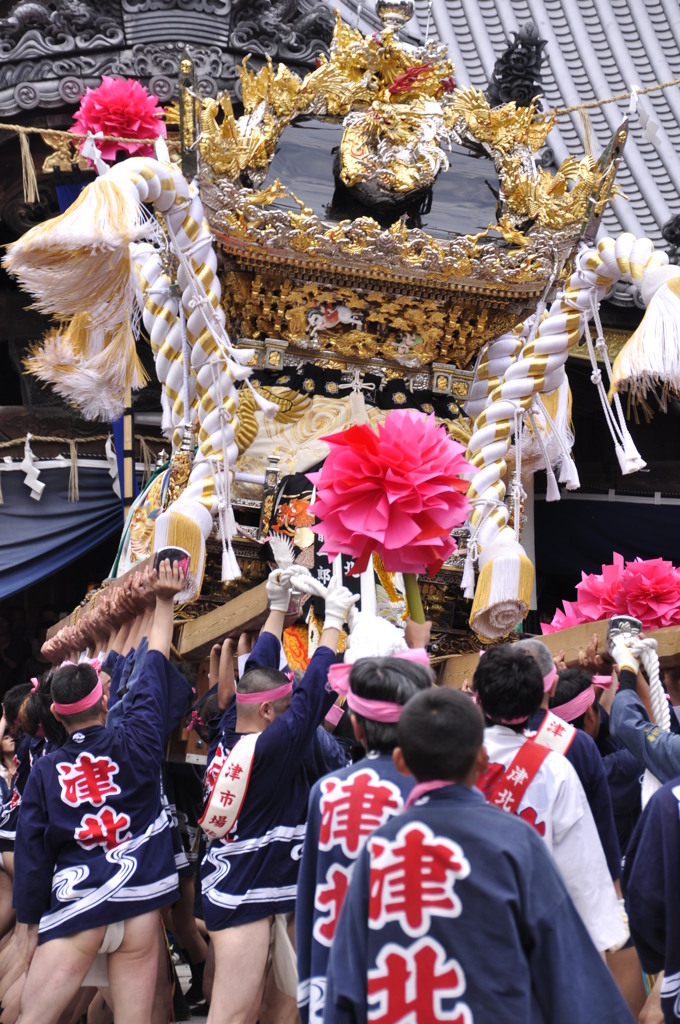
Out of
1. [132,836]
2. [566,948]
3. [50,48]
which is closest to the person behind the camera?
[566,948]

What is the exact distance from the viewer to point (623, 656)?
367 centimetres

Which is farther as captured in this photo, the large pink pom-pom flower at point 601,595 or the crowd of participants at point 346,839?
the large pink pom-pom flower at point 601,595

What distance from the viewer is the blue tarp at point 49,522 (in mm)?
8797

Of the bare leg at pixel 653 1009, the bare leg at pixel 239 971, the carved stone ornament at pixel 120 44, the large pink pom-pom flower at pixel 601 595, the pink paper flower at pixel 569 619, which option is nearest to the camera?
the bare leg at pixel 653 1009

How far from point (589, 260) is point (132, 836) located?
3318 mm

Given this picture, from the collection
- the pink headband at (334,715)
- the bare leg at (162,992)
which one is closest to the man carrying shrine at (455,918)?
the pink headband at (334,715)

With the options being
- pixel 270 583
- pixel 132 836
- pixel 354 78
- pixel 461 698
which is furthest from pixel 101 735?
pixel 354 78

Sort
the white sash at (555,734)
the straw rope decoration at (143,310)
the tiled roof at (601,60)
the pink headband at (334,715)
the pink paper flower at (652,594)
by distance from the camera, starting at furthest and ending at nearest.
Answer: the tiled roof at (601,60) < the straw rope decoration at (143,310) < the pink paper flower at (652,594) < the pink headband at (334,715) < the white sash at (555,734)

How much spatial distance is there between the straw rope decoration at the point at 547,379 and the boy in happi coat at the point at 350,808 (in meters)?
2.66

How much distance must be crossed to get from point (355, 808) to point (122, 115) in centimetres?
485

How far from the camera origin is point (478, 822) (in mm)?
2340

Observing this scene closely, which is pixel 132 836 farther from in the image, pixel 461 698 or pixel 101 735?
pixel 461 698

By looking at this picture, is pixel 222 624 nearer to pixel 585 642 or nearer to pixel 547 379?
pixel 585 642

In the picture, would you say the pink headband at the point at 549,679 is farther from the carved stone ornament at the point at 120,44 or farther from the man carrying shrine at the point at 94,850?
the carved stone ornament at the point at 120,44
